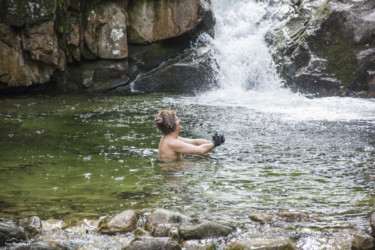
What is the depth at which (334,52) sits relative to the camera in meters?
13.6

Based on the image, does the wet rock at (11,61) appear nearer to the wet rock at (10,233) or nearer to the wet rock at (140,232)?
the wet rock at (10,233)

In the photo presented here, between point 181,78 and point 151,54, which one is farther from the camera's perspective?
point 151,54

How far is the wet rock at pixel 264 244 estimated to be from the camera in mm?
3420

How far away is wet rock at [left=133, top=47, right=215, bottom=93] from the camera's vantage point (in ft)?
49.5

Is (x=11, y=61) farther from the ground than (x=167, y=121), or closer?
farther from the ground

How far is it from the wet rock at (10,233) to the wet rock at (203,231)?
56.0 inches

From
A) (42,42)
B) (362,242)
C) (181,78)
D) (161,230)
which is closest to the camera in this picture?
(362,242)

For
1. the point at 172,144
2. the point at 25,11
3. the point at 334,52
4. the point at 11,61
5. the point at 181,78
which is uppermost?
the point at 25,11

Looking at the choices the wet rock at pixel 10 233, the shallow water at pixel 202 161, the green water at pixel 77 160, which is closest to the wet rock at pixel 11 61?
the shallow water at pixel 202 161

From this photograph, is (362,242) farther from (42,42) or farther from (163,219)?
(42,42)

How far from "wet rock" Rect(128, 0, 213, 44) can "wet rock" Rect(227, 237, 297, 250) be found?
1306 centimetres

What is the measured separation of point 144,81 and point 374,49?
7.54 metres

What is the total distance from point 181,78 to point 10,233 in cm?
1168

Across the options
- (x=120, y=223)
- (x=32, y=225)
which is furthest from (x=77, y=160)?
(x=120, y=223)
